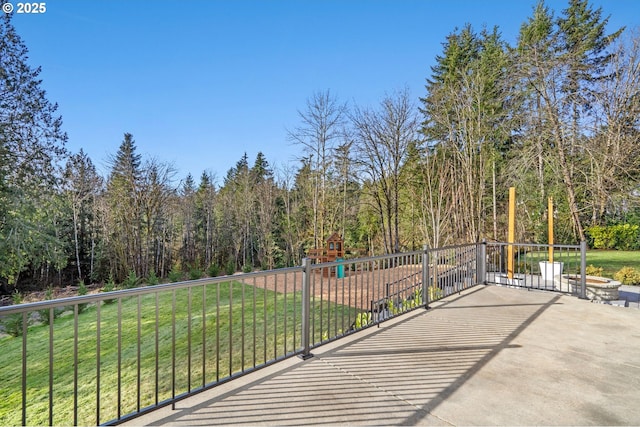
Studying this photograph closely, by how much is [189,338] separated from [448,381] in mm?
1877

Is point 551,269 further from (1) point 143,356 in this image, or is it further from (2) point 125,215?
(2) point 125,215

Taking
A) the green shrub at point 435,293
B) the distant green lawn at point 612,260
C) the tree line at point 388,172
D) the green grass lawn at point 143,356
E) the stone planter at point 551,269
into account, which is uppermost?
the tree line at point 388,172

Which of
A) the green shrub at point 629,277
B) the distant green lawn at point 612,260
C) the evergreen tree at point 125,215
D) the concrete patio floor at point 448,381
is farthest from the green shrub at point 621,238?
the evergreen tree at point 125,215

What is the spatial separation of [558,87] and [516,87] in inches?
40.1

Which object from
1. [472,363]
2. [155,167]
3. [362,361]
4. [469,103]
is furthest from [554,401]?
[155,167]

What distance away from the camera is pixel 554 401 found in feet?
6.75

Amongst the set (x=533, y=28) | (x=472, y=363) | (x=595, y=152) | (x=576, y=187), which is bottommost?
(x=472, y=363)

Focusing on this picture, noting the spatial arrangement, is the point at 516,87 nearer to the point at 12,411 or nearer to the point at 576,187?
the point at 576,187

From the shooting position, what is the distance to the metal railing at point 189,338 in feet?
7.72

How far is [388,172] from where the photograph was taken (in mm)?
12000

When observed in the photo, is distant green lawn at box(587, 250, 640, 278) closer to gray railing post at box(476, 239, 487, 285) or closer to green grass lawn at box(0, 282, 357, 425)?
gray railing post at box(476, 239, 487, 285)

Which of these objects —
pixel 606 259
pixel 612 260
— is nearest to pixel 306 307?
pixel 612 260

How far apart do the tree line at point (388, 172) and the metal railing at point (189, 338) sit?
4.16 meters

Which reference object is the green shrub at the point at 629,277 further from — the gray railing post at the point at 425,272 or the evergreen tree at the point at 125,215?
the evergreen tree at the point at 125,215
